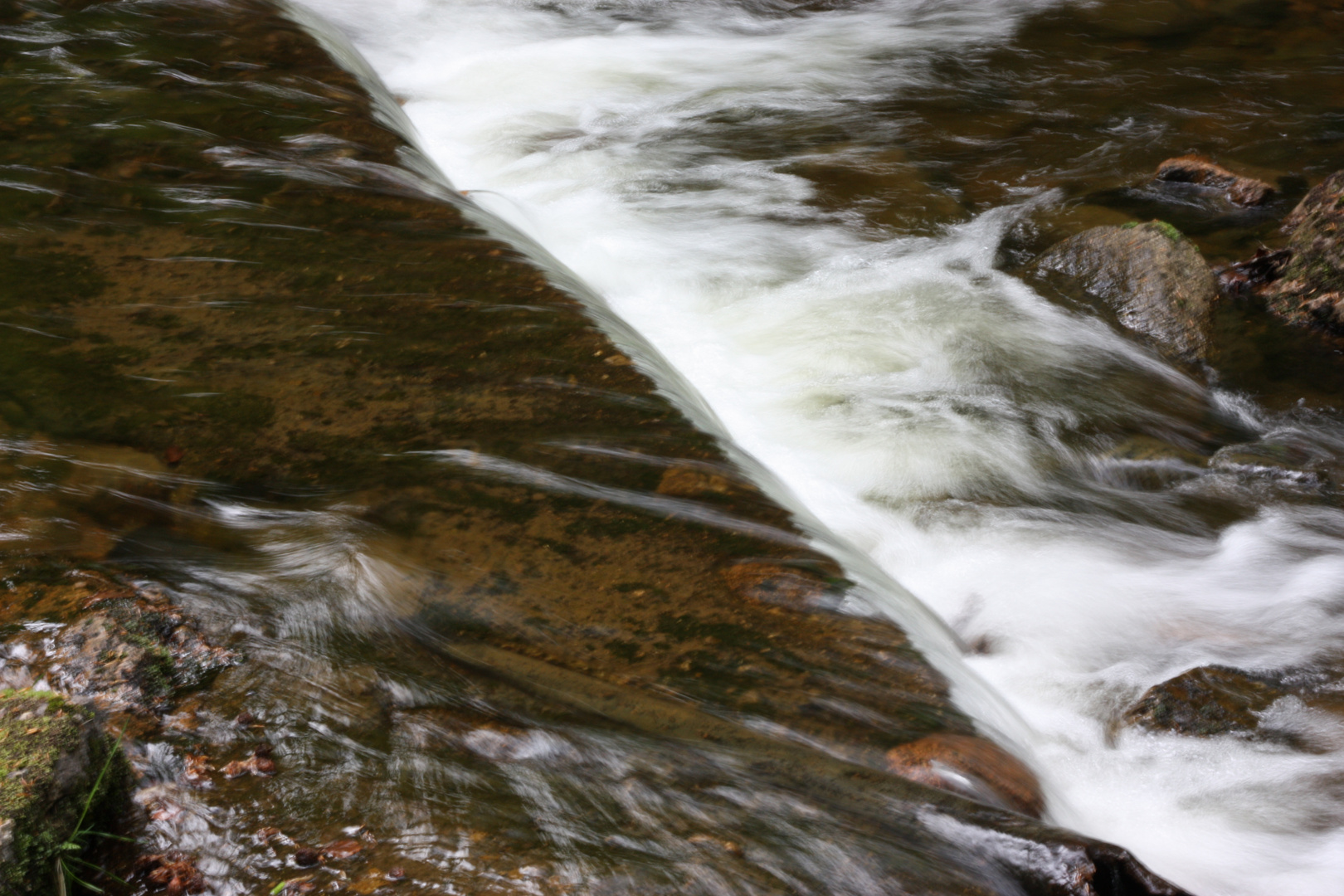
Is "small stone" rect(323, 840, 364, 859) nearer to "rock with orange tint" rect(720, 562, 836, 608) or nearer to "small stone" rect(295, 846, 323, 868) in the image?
"small stone" rect(295, 846, 323, 868)

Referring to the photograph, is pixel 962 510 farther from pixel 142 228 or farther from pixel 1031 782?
pixel 142 228

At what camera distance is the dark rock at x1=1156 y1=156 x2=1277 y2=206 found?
673 centimetres

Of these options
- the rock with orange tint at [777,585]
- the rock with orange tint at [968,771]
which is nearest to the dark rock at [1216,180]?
the rock with orange tint at [777,585]

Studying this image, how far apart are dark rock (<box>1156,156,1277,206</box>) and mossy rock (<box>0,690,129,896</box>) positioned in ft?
23.9

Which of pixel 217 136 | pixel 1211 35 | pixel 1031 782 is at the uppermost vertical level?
pixel 1211 35

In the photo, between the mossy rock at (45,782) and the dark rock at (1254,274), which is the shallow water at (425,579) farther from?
the dark rock at (1254,274)

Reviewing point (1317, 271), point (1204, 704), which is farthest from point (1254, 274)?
point (1204, 704)

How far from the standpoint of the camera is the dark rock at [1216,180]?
673 centimetres

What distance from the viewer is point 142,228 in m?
4.50

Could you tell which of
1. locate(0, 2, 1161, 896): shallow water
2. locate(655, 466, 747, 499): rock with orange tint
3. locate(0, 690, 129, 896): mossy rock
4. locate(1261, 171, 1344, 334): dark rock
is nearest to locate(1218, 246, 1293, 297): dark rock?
locate(1261, 171, 1344, 334): dark rock

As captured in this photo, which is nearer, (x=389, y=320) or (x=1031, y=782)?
(x=1031, y=782)

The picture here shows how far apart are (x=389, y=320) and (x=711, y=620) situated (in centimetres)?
200

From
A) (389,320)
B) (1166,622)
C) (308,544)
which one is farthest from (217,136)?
(1166,622)

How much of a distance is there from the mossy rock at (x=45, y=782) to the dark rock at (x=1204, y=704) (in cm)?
309
